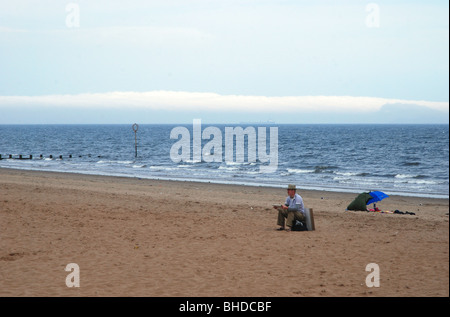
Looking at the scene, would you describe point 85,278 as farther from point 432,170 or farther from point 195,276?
point 432,170

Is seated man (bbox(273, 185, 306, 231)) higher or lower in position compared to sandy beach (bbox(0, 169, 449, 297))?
higher

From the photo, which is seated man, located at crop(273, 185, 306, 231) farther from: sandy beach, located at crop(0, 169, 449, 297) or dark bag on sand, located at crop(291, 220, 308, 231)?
sandy beach, located at crop(0, 169, 449, 297)

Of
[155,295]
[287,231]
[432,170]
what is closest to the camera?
[155,295]

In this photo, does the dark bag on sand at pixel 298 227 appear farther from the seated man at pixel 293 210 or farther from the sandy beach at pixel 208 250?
the sandy beach at pixel 208 250

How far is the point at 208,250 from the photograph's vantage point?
11492 millimetres

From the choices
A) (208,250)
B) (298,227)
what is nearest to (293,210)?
(298,227)

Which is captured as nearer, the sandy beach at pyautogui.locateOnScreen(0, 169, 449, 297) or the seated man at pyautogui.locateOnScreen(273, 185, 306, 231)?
the sandy beach at pyautogui.locateOnScreen(0, 169, 449, 297)

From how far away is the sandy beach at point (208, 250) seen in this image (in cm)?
841

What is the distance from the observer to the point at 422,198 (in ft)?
80.9

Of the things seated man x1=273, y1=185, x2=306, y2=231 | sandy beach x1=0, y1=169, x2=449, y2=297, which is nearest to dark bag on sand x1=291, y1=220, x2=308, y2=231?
seated man x1=273, y1=185, x2=306, y2=231

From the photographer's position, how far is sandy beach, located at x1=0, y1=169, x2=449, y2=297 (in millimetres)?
8411
